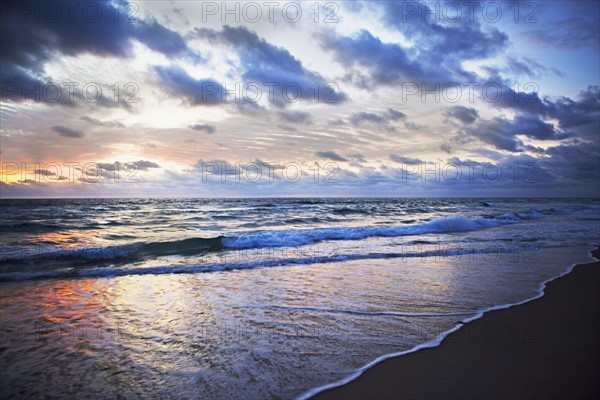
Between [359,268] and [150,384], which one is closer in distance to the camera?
[150,384]

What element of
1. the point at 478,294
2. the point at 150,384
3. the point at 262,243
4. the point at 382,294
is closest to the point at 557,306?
the point at 478,294

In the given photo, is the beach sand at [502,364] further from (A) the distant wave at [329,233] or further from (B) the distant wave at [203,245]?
(A) the distant wave at [329,233]

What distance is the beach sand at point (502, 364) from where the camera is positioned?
322 cm

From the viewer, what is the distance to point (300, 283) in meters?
7.91

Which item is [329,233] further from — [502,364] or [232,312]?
[502,364]

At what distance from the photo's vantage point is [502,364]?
12.3 feet

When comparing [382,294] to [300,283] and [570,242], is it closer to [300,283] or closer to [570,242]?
[300,283]

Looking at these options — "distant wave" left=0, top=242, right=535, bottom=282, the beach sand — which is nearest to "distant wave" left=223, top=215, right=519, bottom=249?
"distant wave" left=0, top=242, right=535, bottom=282

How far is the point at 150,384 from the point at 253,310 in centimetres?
255

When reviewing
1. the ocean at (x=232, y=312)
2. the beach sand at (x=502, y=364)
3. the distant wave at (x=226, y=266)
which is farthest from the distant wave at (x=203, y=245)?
the beach sand at (x=502, y=364)

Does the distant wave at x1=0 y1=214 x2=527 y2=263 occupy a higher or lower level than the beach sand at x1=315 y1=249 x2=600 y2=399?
lower

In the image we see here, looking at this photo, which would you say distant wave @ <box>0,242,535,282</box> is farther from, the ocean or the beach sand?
the beach sand

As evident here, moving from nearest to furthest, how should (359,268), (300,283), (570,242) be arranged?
1. (300,283)
2. (359,268)
3. (570,242)

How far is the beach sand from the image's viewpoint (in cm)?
322
